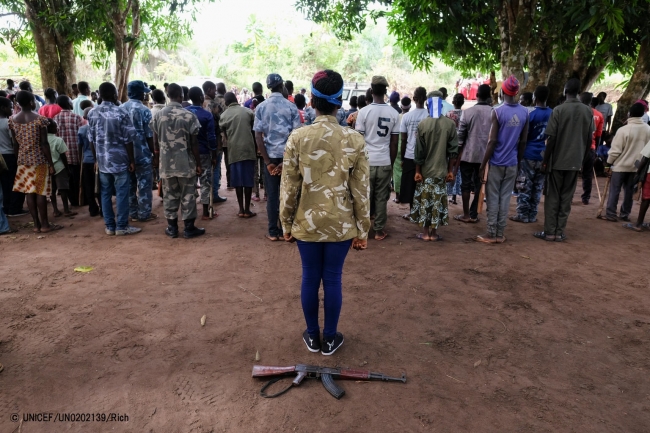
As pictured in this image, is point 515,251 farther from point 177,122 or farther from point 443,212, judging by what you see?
point 177,122

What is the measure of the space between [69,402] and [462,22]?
9965mm

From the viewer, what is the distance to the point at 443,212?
217 inches

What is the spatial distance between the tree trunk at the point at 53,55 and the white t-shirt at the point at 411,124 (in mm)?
8074

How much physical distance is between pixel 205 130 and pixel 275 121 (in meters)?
1.43

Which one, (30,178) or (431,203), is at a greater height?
(30,178)

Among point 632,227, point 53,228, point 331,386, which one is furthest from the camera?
point 632,227

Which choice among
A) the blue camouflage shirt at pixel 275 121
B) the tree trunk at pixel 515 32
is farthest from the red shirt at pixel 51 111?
the tree trunk at pixel 515 32

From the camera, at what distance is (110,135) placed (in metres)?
5.38

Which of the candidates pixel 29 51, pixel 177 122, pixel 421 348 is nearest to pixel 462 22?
pixel 177 122

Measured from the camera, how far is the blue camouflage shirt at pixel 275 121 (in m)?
5.29

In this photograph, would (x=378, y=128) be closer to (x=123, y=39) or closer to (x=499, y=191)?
(x=499, y=191)

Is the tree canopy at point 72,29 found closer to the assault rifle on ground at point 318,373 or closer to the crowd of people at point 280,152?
the crowd of people at point 280,152

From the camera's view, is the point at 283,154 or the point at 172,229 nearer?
the point at 283,154

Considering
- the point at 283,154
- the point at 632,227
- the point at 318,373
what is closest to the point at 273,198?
the point at 283,154
